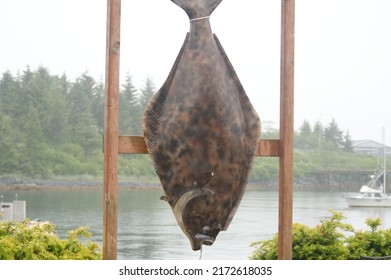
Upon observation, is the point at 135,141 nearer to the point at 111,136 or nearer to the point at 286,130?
the point at 111,136

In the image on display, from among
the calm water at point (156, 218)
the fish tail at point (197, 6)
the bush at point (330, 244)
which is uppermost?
the fish tail at point (197, 6)

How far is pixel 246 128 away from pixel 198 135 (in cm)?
24

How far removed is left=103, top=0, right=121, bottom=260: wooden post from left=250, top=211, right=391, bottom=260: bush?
5.28ft

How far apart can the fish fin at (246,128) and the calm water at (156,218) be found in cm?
244

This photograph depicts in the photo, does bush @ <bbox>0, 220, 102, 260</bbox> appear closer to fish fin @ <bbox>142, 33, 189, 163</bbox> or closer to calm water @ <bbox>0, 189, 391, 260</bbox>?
fish fin @ <bbox>142, 33, 189, 163</bbox>

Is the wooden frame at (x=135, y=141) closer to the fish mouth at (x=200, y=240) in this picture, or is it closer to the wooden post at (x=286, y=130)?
the wooden post at (x=286, y=130)

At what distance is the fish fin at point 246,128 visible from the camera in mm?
2984

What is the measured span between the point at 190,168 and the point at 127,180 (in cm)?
1360

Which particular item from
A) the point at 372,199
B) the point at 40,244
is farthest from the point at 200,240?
the point at 372,199

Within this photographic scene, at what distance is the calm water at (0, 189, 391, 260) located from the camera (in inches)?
327

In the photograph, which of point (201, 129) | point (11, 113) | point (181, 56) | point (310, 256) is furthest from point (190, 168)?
point (11, 113)

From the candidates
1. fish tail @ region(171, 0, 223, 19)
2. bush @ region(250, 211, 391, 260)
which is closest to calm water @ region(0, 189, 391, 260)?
bush @ region(250, 211, 391, 260)

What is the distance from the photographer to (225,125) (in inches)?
115

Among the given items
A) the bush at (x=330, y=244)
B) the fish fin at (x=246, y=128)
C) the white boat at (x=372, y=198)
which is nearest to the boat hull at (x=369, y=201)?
the white boat at (x=372, y=198)
